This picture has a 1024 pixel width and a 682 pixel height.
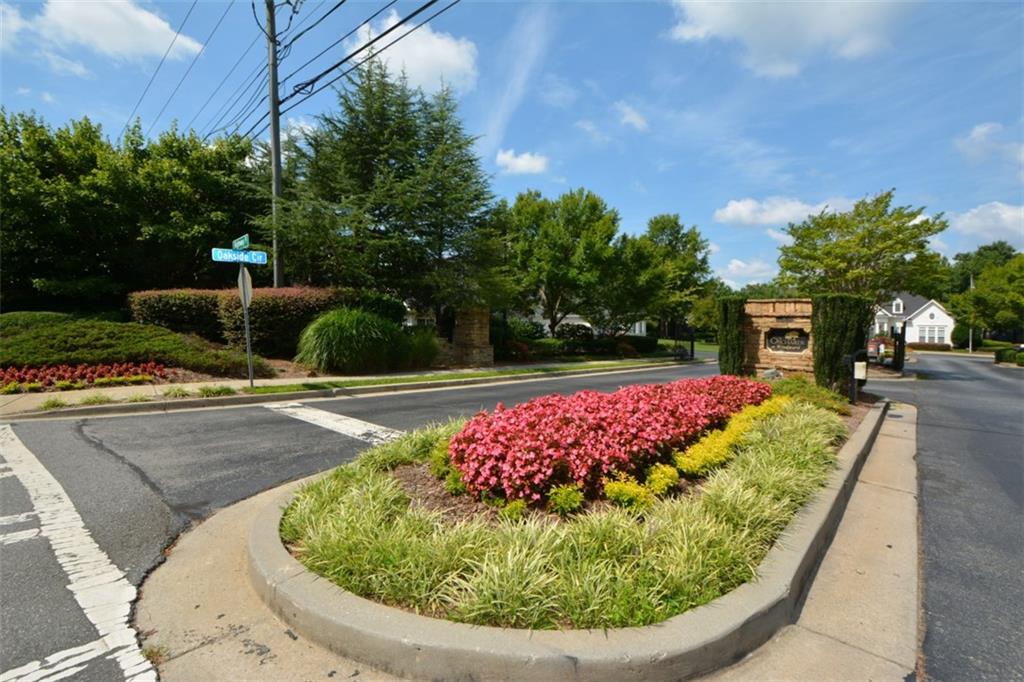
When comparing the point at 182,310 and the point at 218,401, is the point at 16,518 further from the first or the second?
the point at 182,310

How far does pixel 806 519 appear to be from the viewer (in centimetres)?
338

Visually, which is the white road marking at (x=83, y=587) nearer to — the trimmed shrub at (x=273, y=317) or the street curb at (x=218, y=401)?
the street curb at (x=218, y=401)

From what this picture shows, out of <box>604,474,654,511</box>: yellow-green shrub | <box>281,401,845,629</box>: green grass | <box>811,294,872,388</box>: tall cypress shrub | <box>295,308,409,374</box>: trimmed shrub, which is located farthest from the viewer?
<box>295,308,409,374</box>: trimmed shrub

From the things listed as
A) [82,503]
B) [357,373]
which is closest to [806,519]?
[82,503]

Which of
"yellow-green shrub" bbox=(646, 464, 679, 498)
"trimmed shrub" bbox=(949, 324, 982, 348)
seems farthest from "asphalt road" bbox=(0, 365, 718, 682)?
"trimmed shrub" bbox=(949, 324, 982, 348)

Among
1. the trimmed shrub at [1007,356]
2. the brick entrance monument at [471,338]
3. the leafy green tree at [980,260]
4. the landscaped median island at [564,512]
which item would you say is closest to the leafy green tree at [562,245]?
the brick entrance monument at [471,338]

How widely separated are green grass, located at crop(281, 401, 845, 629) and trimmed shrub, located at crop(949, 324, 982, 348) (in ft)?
187

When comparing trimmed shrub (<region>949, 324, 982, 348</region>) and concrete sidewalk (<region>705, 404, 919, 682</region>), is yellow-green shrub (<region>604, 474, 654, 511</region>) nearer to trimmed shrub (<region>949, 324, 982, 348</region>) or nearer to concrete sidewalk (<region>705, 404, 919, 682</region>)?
concrete sidewalk (<region>705, 404, 919, 682</region>)

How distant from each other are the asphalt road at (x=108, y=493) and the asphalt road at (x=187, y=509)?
0.01 meters

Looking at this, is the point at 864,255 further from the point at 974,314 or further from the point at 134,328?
the point at 974,314

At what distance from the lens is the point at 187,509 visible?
3895 mm

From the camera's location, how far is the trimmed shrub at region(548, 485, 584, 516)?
3.32m

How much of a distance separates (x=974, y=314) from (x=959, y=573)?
162ft

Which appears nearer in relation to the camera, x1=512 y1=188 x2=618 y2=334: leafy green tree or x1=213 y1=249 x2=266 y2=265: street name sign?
x1=213 y1=249 x2=266 y2=265: street name sign
